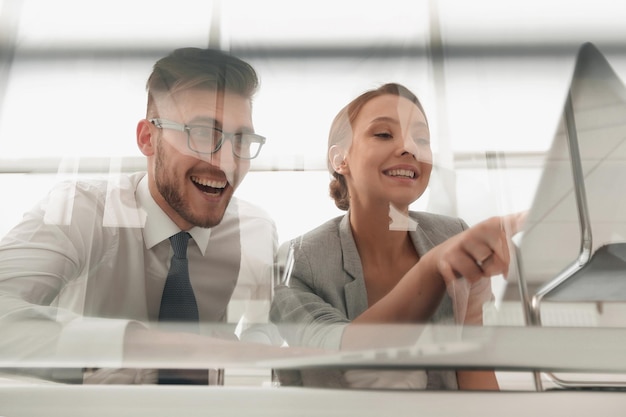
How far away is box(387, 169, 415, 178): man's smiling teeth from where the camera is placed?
0.76 meters

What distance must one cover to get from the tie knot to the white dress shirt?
0.01 metres

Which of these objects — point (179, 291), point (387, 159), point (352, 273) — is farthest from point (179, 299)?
point (387, 159)

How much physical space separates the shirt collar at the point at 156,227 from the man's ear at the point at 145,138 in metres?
0.06

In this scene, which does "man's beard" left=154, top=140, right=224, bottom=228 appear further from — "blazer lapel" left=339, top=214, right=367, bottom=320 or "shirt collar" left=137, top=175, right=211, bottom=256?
"blazer lapel" left=339, top=214, right=367, bottom=320

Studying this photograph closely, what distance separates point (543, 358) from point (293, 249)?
354 mm

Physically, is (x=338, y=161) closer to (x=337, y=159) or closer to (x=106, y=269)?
(x=337, y=159)

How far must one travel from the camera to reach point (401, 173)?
763mm

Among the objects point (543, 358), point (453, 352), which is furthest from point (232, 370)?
point (543, 358)

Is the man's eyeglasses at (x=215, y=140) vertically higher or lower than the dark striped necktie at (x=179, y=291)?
higher

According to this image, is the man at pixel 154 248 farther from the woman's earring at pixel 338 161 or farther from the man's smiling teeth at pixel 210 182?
the woman's earring at pixel 338 161

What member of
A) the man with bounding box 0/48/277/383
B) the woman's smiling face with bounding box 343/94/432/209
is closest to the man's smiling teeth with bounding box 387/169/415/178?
the woman's smiling face with bounding box 343/94/432/209

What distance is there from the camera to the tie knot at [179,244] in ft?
2.43

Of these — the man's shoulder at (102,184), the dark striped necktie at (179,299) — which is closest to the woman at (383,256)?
the dark striped necktie at (179,299)

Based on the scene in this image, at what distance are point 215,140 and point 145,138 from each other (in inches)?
5.3
